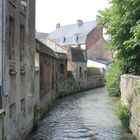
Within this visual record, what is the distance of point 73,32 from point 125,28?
1680 inches

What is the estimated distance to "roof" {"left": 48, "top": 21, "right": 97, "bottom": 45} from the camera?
6072 cm

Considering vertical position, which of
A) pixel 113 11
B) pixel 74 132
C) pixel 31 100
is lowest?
pixel 74 132

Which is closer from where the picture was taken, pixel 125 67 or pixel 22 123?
pixel 22 123

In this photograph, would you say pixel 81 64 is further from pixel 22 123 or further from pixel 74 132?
pixel 22 123

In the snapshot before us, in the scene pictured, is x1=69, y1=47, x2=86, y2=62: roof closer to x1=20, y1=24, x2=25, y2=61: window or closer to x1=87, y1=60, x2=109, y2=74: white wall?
x1=87, y1=60, x2=109, y2=74: white wall

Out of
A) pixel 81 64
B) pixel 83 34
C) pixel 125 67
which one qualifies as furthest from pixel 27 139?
pixel 83 34

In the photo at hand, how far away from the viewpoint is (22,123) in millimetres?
15508

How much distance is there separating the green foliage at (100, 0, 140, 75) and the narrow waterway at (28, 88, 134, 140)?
3.81 m

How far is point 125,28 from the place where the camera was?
20.7 meters

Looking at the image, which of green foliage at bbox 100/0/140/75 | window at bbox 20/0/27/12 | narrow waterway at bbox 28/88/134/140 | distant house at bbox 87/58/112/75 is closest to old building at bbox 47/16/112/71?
distant house at bbox 87/58/112/75

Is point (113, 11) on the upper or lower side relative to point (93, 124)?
upper

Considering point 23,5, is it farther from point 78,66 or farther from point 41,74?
point 78,66

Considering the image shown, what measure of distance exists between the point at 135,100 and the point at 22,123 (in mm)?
5247

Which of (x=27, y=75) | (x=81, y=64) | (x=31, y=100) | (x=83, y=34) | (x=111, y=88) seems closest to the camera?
(x=27, y=75)
